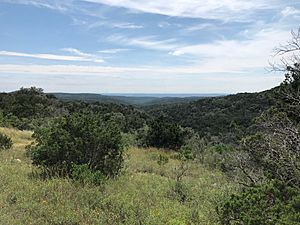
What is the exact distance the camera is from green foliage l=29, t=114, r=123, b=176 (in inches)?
324

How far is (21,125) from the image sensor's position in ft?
85.1

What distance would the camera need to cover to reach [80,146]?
27.5ft

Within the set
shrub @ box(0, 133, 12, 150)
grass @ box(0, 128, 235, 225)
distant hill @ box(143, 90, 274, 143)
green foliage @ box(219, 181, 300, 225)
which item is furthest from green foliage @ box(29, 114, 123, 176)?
distant hill @ box(143, 90, 274, 143)

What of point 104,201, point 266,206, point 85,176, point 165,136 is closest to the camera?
point 266,206

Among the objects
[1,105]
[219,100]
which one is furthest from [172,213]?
[219,100]

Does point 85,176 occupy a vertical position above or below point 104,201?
above

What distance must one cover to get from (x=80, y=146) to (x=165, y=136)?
12028mm

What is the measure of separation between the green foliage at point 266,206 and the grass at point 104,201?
1012 millimetres

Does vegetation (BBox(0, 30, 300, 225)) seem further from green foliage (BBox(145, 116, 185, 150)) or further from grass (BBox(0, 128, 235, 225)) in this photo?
green foliage (BBox(145, 116, 185, 150))

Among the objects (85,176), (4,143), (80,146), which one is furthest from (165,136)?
(85,176)

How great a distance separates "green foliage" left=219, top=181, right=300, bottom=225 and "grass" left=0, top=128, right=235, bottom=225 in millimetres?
1012

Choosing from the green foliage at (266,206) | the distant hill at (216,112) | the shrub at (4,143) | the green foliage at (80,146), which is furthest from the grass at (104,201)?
the distant hill at (216,112)

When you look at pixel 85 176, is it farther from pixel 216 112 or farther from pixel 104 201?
pixel 216 112

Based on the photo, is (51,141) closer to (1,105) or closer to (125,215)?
(125,215)
